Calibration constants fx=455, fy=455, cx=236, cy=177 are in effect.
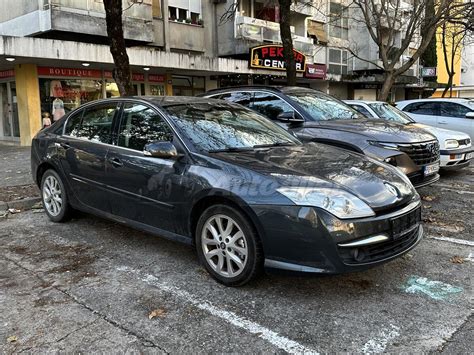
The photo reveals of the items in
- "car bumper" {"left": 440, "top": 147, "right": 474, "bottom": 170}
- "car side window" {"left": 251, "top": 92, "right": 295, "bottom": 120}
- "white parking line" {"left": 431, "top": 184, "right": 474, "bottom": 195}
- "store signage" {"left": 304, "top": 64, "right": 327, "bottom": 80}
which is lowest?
"white parking line" {"left": 431, "top": 184, "right": 474, "bottom": 195}

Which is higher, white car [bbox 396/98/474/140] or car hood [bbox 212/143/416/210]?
white car [bbox 396/98/474/140]

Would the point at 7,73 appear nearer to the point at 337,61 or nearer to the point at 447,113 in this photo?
the point at 447,113

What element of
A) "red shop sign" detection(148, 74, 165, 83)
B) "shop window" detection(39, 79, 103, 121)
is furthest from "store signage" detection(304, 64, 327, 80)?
"shop window" detection(39, 79, 103, 121)

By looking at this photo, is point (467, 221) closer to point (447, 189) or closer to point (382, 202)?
point (447, 189)

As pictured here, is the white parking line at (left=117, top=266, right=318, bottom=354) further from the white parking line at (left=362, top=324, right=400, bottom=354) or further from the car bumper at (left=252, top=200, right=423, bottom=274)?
the car bumper at (left=252, top=200, right=423, bottom=274)

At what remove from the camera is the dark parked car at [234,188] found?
3.39 meters

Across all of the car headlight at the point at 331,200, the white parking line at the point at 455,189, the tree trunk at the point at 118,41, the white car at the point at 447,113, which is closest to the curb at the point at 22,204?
the tree trunk at the point at 118,41

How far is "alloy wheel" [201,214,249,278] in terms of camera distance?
3.73 metres

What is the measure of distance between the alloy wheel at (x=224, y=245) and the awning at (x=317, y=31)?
2697 cm

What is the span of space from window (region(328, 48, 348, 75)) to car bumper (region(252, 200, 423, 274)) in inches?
1076

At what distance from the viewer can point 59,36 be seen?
17.1 meters

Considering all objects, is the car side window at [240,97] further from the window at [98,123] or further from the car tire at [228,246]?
the car tire at [228,246]

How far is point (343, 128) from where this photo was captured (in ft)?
21.0

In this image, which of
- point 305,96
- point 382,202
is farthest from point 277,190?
point 305,96
